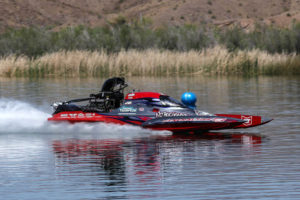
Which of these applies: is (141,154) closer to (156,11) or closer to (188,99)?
(188,99)

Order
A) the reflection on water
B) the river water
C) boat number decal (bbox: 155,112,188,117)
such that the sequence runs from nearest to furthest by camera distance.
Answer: the river water, the reflection on water, boat number decal (bbox: 155,112,188,117)

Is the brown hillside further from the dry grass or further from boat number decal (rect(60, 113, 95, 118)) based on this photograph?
boat number decal (rect(60, 113, 95, 118))

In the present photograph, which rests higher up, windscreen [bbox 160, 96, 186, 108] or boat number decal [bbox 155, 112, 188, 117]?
windscreen [bbox 160, 96, 186, 108]

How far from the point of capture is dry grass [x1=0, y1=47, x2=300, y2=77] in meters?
46.2

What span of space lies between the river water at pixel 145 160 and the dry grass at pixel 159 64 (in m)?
19.6

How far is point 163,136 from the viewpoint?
19328mm

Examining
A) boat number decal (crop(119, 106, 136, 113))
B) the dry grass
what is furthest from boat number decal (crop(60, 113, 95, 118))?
the dry grass

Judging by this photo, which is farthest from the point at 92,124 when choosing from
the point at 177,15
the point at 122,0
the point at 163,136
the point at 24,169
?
the point at 122,0

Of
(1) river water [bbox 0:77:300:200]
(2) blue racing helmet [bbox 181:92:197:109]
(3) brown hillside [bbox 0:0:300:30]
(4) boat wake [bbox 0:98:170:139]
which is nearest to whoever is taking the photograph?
(1) river water [bbox 0:77:300:200]

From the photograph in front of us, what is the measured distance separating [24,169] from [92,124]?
6.43 m

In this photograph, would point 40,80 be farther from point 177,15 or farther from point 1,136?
point 177,15

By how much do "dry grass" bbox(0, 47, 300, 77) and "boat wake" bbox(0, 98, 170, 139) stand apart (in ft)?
77.0

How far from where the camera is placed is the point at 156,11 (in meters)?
117

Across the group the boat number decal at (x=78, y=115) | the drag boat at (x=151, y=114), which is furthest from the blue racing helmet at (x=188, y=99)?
the boat number decal at (x=78, y=115)
